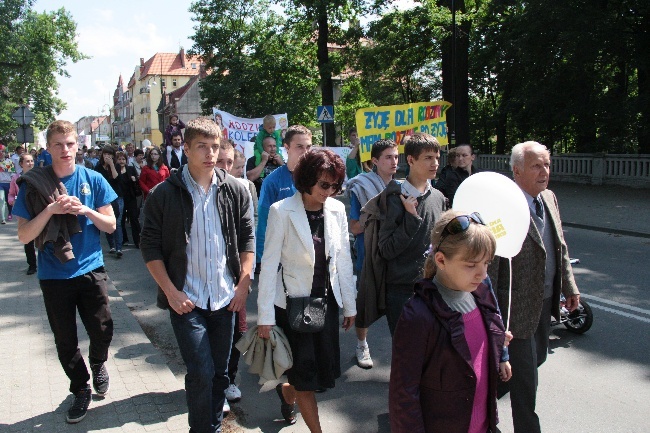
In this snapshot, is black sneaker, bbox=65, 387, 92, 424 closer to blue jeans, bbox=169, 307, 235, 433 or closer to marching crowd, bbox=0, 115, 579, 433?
marching crowd, bbox=0, 115, 579, 433

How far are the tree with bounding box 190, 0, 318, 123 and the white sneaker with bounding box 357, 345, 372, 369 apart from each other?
3257 cm

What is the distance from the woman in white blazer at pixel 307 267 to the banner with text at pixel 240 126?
10050mm

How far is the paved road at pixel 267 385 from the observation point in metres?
3.83

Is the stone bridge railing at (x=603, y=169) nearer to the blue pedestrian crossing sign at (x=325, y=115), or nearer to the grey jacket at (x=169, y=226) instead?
the blue pedestrian crossing sign at (x=325, y=115)

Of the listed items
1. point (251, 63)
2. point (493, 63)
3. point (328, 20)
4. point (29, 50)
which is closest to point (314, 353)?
point (493, 63)

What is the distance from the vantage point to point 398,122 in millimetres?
9156

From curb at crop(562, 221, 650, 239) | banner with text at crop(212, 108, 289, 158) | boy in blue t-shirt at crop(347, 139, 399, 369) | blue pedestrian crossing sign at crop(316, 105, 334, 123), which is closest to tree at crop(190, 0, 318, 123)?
blue pedestrian crossing sign at crop(316, 105, 334, 123)

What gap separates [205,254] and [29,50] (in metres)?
38.5

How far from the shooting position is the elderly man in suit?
3.29 meters

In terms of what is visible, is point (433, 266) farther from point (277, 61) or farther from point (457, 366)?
point (277, 61)

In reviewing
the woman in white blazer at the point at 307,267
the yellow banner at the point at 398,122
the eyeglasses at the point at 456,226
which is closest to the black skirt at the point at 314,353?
the woman in white blazer at the point at 307,267

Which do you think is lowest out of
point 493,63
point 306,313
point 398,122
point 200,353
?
point 200,353

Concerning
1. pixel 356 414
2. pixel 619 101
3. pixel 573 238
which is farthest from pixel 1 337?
pixel 619 101

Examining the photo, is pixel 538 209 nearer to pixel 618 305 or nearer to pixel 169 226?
pixel 169 226
